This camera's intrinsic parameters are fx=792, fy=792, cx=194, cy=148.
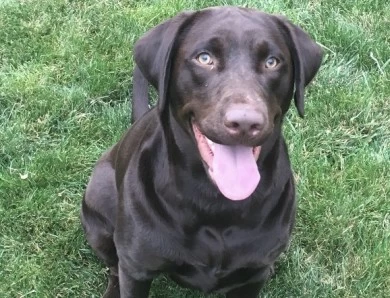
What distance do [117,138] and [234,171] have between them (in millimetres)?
1431

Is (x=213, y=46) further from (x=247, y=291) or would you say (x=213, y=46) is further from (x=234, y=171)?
(x=247, y=291)

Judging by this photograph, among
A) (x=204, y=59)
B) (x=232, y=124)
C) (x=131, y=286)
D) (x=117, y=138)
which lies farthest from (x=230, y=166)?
(x=117, y=138)

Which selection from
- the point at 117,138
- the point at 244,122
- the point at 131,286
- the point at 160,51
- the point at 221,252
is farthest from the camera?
the point at 117,138

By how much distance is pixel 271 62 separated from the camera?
2357 millimetres

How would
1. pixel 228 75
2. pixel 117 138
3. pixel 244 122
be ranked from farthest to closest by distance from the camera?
1. pixel 117 138
2. pixel 228 75
3. pixel 244 122

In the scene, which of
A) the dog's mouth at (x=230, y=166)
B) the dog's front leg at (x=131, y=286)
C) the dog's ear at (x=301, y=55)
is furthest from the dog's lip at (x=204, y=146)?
the dog's front leg at (x=131, y=286)

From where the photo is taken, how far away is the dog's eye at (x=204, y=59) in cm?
233

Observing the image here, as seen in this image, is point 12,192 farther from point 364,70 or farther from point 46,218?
point 364,70

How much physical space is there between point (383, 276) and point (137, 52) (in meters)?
1.43

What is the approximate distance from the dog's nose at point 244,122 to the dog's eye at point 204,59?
0.23 metres

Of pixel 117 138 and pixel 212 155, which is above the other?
pixel 212 155

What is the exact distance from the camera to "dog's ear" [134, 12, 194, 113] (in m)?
2.39

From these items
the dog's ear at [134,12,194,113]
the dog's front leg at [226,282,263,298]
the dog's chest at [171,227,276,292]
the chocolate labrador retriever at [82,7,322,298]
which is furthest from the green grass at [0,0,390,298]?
the dog's ear at [134,12,194,113]

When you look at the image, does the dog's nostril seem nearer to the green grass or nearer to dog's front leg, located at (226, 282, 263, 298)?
dog's front leg, located at (226, 282, 263, 298)
